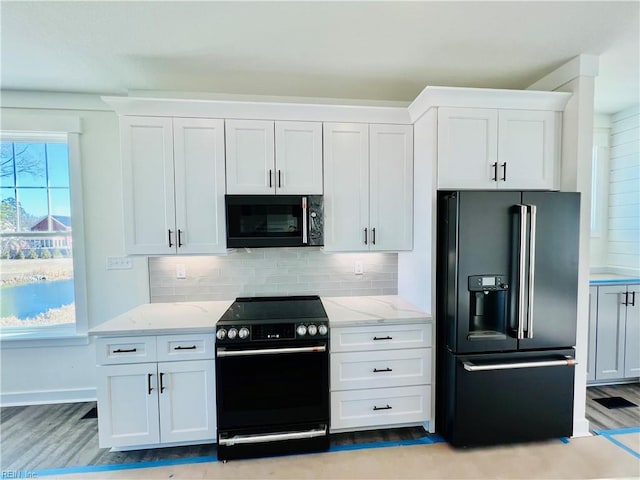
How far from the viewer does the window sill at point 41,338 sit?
8.71 ft

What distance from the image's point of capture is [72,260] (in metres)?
2.71

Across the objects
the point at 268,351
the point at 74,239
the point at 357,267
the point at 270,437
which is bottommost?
the point at 270,437

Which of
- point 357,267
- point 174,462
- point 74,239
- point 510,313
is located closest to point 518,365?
point 510,313

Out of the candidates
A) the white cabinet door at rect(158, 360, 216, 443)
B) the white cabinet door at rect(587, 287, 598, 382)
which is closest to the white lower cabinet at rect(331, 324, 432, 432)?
the white cabinet door at rect(158, 360, 216, 443)

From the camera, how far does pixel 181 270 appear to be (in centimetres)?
264

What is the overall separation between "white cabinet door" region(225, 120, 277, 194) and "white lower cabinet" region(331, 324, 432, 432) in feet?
4.03

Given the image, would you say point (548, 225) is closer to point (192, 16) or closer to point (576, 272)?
point (576, 272)

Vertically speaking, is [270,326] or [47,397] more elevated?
[270,326]

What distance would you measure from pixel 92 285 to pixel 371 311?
2.43 metres

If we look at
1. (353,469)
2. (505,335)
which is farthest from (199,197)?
(505,335)

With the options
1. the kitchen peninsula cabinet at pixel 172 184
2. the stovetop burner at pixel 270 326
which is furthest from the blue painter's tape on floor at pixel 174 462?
the kitchen peninsula cabinet at pixel 172 184

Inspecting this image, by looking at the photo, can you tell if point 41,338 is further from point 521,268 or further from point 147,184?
point 521,268

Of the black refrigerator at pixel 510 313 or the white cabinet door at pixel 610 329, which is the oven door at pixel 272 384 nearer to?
the black refrigerator at pixel 510 313

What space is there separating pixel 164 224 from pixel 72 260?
1.13 meters
